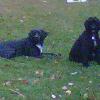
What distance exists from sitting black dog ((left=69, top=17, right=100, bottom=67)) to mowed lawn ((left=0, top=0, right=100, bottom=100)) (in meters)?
0.17

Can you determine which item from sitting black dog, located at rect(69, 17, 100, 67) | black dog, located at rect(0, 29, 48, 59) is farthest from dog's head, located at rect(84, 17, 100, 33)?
black dog, located at rect(0, 29, 48, 59)

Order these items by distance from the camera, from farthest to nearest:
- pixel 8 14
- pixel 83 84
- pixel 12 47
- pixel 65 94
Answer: pixel 8 14, pixel 12 47, pixel 83 84, pixel 65 94

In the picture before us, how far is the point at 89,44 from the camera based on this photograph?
10.4m

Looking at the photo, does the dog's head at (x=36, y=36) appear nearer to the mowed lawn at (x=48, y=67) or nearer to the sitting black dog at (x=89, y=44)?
the mowed lawn at (x=48, y=67)

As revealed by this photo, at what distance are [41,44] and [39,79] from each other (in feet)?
7.62

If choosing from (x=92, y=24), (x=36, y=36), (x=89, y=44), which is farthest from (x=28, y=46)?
(x=92, y=24)

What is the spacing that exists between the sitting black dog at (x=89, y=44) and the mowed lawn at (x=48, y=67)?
0.17 m

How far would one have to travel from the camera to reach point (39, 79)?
9422 millimetres

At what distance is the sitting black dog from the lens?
33.9ft

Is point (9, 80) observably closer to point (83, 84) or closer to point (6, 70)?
point (6, 70)

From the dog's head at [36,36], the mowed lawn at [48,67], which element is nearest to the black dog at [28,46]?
the dog's head at [36,36]

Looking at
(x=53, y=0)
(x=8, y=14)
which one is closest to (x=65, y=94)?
A: (x=8, y=14)

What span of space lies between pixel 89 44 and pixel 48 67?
102 cm

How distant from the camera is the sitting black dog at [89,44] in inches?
406
